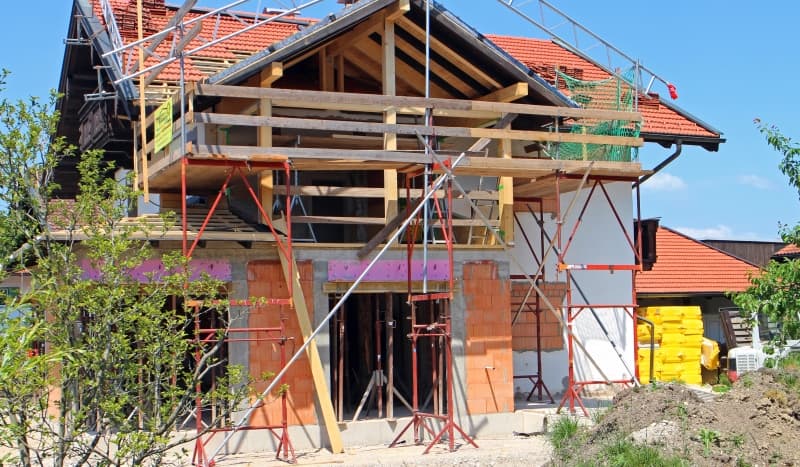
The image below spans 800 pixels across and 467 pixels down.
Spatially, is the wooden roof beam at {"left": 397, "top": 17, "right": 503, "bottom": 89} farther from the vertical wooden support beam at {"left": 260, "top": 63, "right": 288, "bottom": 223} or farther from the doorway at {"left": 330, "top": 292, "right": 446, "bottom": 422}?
the doorway at {"left": 330, "top": 292, "right": 446, "bottom": 422}

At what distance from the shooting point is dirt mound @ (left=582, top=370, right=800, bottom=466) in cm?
1352

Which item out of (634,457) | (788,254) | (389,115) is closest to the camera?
(634,457)

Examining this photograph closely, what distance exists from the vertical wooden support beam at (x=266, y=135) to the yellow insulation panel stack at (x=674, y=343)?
1008cm

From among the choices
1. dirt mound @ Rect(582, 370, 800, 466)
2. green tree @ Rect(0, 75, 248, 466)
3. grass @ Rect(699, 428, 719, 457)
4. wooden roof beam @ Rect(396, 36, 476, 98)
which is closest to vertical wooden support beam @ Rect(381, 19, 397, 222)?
wooden roof beam @ Rect(396, 36, 476, 98)

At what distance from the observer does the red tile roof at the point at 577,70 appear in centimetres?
2488

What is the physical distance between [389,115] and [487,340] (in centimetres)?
427

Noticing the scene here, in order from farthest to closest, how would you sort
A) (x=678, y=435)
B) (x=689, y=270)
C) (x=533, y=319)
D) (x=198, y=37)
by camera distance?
1. (x=689, y=270)
2. (x=198, y=37)
3. (x=533, y=319)
4. (x=678, y=435)

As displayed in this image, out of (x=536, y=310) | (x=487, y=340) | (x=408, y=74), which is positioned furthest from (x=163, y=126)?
(x=536, y=310)

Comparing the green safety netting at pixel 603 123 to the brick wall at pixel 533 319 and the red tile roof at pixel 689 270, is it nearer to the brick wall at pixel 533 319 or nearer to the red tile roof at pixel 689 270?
the brick wall at pixel 533 319

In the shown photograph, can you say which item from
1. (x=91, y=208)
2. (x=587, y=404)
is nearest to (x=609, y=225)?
(x=587, y=404)

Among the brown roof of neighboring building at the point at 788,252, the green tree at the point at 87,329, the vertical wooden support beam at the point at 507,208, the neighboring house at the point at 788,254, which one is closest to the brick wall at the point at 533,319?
the vertical wooden support beam at the point at 507,208

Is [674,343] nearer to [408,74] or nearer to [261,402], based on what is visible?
[408,74]

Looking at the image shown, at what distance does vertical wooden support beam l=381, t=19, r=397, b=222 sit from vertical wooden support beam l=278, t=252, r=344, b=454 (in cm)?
204

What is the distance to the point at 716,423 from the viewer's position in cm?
1409
